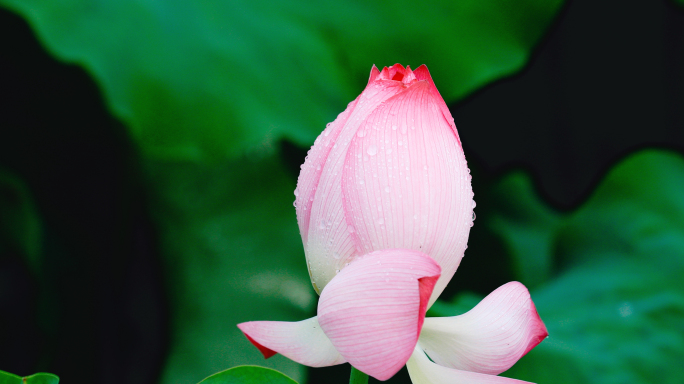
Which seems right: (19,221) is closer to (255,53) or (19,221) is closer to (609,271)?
(255,53)

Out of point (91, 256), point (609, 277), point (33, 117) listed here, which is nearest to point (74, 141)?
point (33, 117)

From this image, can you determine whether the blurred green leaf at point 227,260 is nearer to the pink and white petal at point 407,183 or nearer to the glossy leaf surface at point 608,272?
the glossy leaf surface at point 608,272

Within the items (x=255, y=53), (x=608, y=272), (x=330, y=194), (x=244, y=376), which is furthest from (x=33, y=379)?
(x=608, y=272)

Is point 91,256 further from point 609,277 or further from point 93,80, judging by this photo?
point 609,277

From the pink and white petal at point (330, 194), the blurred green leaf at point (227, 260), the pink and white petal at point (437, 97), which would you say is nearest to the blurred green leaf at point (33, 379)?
the pink and white petal at point (330, 194)

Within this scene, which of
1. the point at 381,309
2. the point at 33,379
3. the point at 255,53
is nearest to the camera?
the point at 381,309

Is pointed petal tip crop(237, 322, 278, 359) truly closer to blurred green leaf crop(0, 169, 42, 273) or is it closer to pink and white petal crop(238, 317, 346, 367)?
pink and white petal crop(238, 317, 346, 367)

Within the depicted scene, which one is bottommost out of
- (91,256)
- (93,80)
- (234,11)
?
(91,256)
